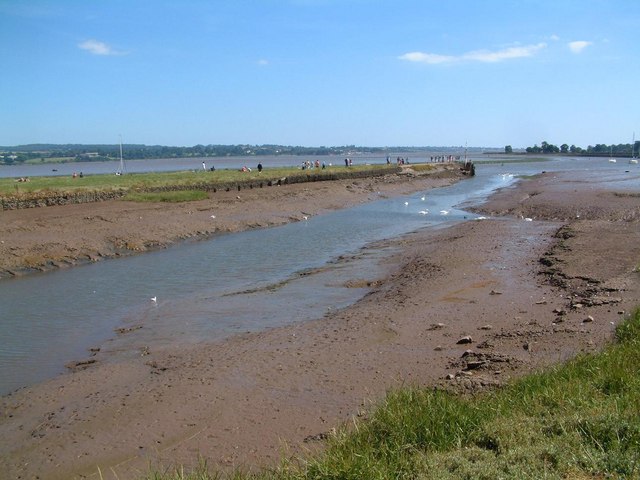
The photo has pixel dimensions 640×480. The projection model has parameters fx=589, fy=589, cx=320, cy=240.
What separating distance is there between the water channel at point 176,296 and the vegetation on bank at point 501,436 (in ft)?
20.9

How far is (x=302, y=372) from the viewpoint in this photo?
30.7 feet

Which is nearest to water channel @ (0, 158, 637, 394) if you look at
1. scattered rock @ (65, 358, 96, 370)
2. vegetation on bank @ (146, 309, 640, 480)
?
scattered rock @ (65, 358, 96, 370)

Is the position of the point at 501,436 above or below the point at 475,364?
above

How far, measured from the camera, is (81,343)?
12016mm

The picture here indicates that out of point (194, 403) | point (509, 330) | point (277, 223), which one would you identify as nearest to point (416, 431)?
point (194, 403)

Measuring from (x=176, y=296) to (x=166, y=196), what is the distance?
18958 mm

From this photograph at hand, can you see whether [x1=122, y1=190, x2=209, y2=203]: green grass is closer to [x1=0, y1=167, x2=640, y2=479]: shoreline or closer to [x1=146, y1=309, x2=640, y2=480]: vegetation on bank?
[x1=0, y1=167, x2=640, y2=479]: shoreline

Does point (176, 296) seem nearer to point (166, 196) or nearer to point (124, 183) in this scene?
point (166, 196)

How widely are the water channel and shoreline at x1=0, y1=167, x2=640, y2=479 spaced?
1036mm

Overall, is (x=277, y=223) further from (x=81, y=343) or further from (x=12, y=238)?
(x=81, y=343)

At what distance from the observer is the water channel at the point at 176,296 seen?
11891 millimetres

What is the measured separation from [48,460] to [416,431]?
181 inches

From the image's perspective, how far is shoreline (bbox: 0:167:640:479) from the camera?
729cm

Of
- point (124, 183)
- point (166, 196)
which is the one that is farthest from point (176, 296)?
point (124, 183)
